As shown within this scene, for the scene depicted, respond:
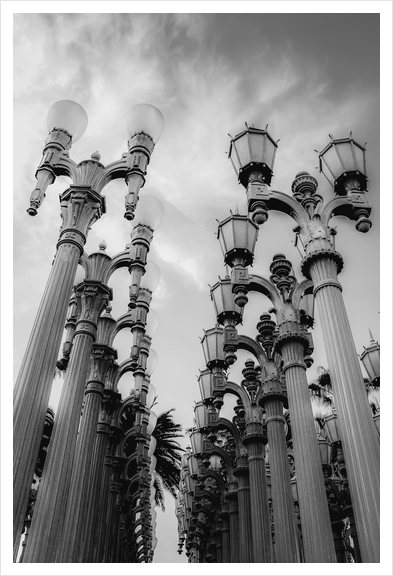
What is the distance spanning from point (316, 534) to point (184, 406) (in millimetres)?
24242

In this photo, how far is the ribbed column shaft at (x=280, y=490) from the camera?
8.52 m

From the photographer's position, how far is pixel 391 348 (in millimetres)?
4855

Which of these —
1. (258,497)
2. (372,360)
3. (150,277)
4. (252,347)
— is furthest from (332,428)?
(150,277)

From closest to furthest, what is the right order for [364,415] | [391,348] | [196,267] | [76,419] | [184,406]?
1. [391,348]
2. [364,415]
3. [76,419]
4. [196,267]
5. [184,406]

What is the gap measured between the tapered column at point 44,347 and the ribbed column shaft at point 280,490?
4834mm

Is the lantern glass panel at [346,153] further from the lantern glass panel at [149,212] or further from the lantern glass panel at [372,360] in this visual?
the lantern glass panel at [149,212]

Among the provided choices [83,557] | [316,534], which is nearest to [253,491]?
[83,557]

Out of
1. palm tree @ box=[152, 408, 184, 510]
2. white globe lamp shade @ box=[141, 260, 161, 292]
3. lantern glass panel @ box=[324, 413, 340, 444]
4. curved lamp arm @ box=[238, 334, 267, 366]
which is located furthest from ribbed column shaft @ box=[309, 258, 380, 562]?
palm tree @ box=[152, 408, 184, 510]

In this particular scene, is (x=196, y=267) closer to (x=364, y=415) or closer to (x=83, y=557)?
(x=83, y=557)

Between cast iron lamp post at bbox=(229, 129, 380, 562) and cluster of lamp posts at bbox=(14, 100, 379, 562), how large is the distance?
2 cm

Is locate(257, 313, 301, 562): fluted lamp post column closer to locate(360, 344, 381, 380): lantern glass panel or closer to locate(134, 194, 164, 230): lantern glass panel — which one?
locate(360, 344, 381, 380): lantern glass panel

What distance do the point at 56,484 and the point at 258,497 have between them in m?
5.82

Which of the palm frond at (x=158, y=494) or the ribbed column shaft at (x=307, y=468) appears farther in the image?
the palm frond at (x=158, y=494)

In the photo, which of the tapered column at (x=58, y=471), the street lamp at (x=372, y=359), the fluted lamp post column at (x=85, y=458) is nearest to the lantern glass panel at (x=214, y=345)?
the fluted lamp post column at (x=85, y=458)
